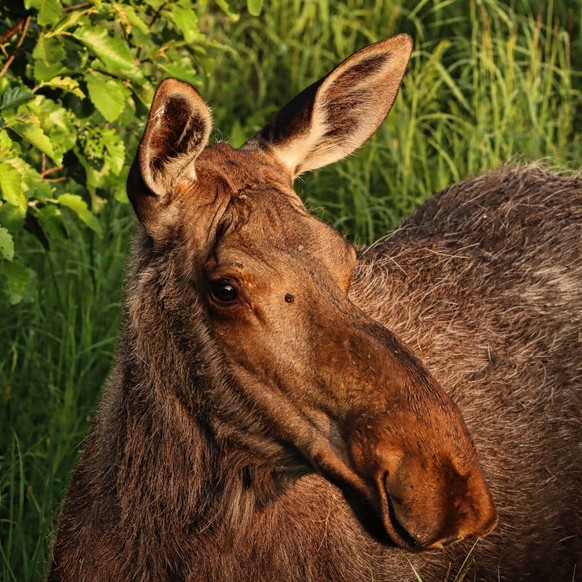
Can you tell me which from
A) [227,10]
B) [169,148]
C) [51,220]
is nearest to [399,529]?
[169,148]

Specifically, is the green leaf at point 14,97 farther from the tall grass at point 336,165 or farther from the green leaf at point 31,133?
the tall grass at point 336,165

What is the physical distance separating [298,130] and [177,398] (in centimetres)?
106

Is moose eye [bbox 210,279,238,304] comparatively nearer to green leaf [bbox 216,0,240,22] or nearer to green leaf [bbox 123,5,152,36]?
green leaf [bbox 123,5,152,36]

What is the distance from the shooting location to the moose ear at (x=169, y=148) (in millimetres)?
3914

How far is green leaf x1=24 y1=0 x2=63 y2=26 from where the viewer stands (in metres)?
4.72

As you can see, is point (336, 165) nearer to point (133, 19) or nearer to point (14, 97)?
point (133, 19)

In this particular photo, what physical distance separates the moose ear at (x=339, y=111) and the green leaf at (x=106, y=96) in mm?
719

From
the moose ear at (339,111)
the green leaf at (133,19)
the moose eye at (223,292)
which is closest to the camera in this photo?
the moose eye at (223,292)

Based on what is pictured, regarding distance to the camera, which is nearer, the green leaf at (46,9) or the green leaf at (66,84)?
the green leaf at (46,9)

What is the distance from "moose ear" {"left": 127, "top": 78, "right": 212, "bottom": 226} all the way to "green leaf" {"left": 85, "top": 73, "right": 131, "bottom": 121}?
0.93 meters

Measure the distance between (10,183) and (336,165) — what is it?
368 centimetres

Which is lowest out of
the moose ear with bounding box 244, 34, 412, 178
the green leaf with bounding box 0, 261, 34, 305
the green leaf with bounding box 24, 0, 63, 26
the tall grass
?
the tall grass

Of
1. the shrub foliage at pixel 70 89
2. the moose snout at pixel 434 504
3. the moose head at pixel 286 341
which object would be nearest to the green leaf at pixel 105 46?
the shrub foliage at pixel 70 89

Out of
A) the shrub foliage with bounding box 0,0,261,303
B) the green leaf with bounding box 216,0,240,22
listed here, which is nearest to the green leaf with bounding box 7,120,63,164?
the shrub foliage with bounding box 0,0,261,303
